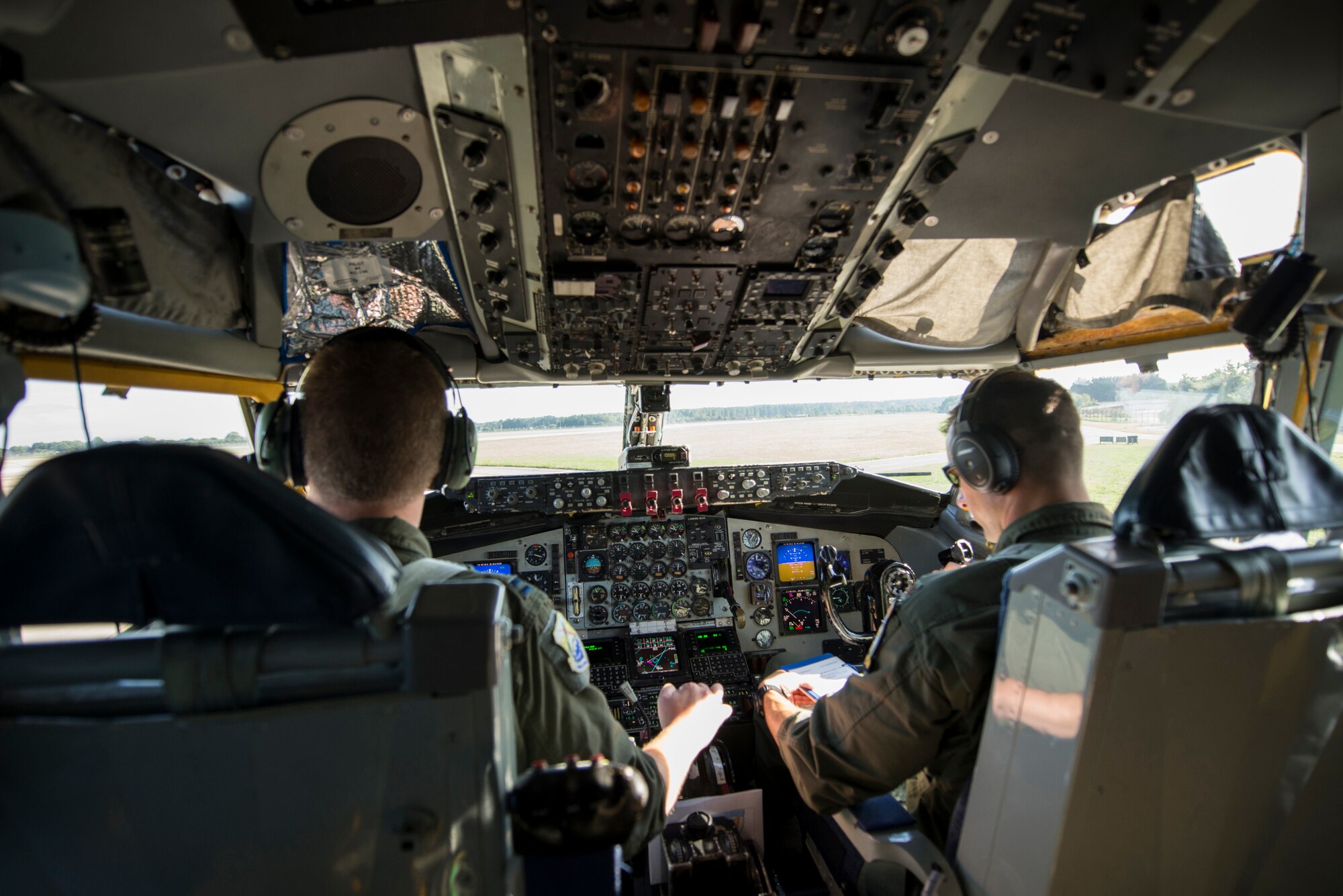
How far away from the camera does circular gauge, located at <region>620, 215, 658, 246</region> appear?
1778 millimetres

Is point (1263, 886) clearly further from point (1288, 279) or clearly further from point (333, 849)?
point (333, 849)

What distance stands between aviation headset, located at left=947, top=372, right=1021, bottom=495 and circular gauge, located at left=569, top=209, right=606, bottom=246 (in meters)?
1.04

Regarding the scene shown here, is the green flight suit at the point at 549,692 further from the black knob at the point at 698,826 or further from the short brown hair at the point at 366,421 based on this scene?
the black knob at the point at 698,826

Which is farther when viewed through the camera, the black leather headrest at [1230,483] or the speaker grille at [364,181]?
the speaker grille at [364,181]

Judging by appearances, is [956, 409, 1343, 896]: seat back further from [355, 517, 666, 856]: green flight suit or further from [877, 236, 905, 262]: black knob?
[877, 236, 905, 262]: black knob

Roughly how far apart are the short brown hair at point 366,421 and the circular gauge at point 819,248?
1203 millimetres

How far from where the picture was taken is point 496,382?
9.32ft

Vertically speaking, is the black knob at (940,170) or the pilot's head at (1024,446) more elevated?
the black knob at (940,170)

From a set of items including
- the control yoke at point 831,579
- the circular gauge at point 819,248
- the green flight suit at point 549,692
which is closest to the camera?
the green flight suit at point 549,692

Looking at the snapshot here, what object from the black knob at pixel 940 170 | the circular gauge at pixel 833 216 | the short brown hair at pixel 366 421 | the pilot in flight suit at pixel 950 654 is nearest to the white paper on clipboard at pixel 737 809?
the pilot in flight suit at pixel 950 654

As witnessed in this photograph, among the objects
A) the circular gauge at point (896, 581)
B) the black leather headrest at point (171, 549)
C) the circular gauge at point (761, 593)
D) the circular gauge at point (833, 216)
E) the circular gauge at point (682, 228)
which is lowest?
the circular gauge at point (761, 593)

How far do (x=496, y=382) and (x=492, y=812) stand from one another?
2.23m

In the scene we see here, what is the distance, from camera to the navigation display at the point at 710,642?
3570 millimetres

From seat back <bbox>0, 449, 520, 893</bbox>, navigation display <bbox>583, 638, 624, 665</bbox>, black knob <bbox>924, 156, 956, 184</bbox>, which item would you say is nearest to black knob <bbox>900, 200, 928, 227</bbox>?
black knob <bbox>924, 156, 956, 184</bbox>
